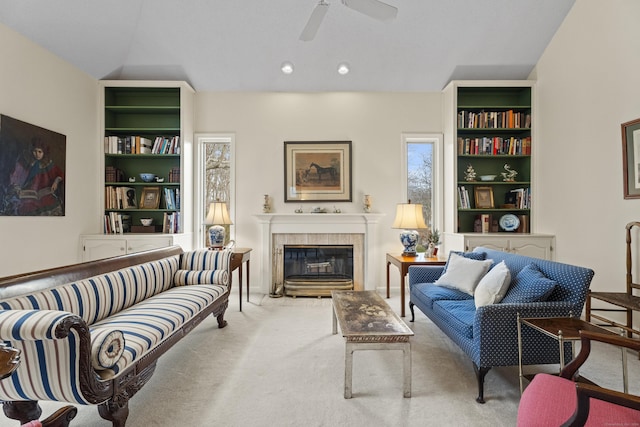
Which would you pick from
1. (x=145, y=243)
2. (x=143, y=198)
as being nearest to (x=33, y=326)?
(x=145, y=243)

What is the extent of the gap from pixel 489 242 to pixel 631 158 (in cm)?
166

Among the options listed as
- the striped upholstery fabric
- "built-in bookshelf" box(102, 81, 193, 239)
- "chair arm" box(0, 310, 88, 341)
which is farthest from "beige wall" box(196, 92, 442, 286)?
"chair arm" box(0, 310, 88, 341)

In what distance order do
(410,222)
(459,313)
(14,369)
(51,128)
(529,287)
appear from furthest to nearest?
(410,222), (51,128), (459,313), (529,287), (14,369)

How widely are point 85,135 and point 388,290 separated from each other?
438 centimetres

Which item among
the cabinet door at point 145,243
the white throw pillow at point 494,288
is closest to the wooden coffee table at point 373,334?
the white throw pillow at point 494,288

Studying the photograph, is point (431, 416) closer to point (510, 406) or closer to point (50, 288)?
point (510, 406)

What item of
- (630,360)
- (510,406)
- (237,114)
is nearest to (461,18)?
(237,114)

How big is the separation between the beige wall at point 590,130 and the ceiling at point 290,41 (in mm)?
519

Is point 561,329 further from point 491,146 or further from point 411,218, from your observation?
point 491,146

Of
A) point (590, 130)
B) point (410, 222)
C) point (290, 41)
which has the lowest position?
point (410, 222)

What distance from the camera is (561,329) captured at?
6.16 feet

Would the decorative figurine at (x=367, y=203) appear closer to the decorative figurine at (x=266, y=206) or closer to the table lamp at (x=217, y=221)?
the decorative figurine at (x=266, y=206)

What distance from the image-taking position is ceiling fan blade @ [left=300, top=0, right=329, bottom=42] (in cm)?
279

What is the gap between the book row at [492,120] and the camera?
4.80 m
